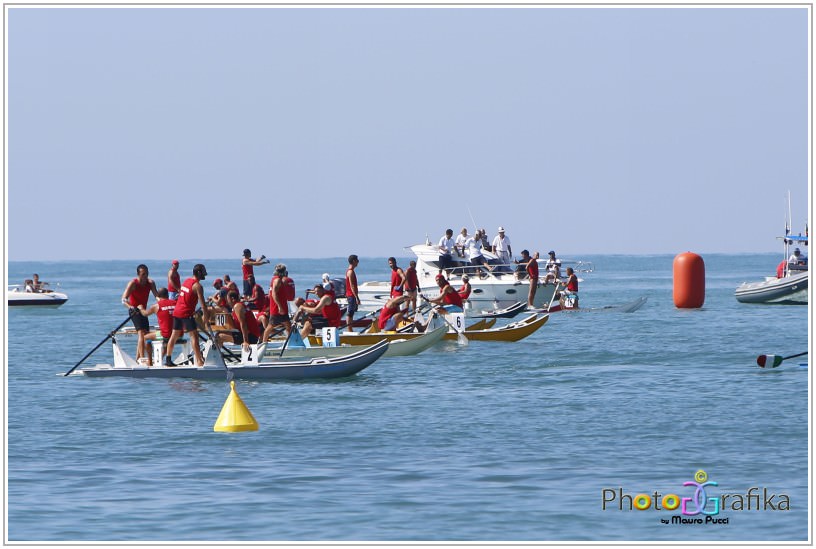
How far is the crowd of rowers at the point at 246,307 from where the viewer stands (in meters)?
20.0

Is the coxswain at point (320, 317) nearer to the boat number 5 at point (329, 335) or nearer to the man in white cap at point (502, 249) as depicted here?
the boat number 5 at point (329, 335)

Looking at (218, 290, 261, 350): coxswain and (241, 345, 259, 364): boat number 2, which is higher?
(218, 290, 261, 350): coxswain

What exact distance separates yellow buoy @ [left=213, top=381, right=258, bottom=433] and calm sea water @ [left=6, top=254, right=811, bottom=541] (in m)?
0.19

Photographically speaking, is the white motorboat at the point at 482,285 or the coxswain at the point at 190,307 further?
the white motorboat at the point at 482,285

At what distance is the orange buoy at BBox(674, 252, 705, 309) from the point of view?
4523cm

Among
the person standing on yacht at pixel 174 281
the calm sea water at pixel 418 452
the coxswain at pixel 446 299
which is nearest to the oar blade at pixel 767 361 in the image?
the calm sea water at pixel 418 452

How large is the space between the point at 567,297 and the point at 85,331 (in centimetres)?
1476

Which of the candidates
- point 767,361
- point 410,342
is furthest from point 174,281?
point 767,361

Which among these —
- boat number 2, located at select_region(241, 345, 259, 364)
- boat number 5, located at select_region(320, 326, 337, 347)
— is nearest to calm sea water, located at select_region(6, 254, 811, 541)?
boat number 2, located at select_region(241, 345, 259, 364)

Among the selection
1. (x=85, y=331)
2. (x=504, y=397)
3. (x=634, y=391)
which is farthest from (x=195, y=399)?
(x=85, y=331)

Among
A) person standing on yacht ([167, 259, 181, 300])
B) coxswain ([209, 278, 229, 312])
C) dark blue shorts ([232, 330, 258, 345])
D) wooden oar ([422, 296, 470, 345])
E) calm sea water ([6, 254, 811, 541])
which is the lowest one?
calm sea water ([6, 254, 811, 541])

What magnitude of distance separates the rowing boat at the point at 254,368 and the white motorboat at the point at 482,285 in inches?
684

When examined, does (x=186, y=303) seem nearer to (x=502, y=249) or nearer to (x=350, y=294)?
(x=350, y=294)

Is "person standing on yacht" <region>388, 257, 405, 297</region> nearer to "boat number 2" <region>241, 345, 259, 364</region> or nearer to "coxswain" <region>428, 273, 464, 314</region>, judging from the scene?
"coxswain" <region>428, 273, 464, 314</region>
